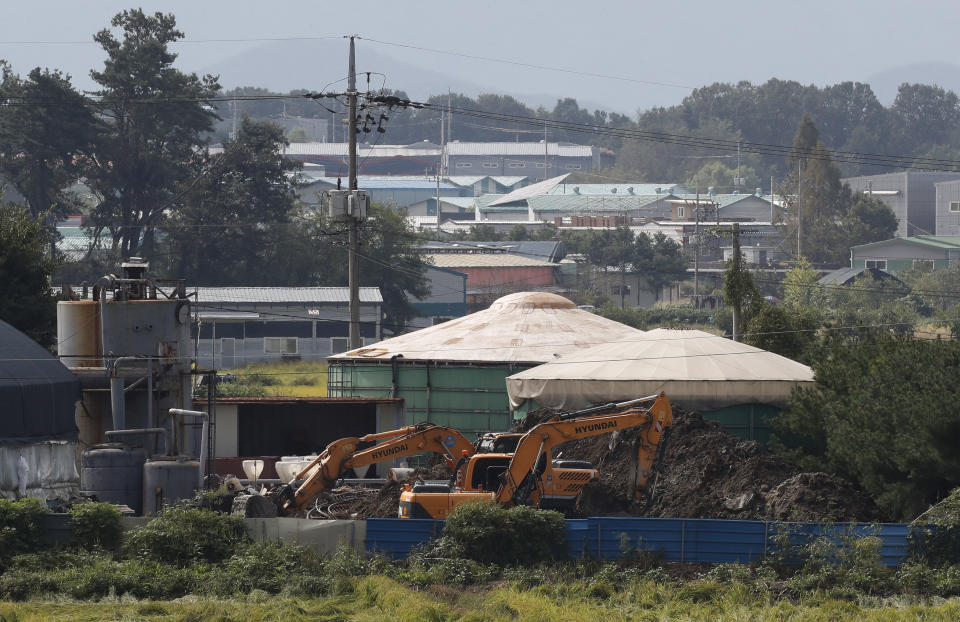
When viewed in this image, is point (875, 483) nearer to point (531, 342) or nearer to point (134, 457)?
point (134, 457)

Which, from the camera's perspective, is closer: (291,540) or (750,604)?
(750,604)

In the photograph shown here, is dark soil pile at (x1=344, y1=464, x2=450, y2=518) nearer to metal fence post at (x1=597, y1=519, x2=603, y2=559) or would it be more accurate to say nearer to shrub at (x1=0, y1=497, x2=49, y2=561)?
metal fence post at (x1=597, y1=519, x2=603, y2=559)

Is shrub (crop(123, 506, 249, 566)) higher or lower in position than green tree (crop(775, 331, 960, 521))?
lower

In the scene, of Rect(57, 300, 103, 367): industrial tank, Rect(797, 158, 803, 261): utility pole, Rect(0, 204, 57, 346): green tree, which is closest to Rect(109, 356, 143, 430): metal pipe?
Rect(57, 300, 103, 367): industrial tank

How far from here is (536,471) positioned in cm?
3106

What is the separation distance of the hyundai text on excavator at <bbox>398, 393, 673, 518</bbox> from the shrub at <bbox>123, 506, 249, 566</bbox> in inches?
152

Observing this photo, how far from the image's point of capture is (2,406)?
33.9 m

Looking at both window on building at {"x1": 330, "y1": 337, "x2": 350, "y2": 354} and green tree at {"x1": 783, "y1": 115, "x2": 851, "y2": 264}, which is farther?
green tree at {"x1": 783, "y1": 115, "x2": 851, "y2": 264}

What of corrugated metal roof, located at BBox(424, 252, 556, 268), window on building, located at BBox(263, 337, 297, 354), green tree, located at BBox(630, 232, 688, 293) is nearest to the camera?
window on building, located at BBox(263, 337, 297, 354)

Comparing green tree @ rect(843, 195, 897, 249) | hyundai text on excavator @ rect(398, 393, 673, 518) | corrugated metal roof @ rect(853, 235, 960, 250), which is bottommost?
A: hyundai text on excavator @ rect(398, 393, 673, 518)

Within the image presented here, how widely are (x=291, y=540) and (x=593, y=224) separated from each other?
6177 inches

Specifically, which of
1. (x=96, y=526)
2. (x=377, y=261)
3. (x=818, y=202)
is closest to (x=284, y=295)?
(x=377, y=261)

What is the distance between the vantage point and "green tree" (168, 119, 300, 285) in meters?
110

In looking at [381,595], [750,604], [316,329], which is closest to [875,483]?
[750,604]
